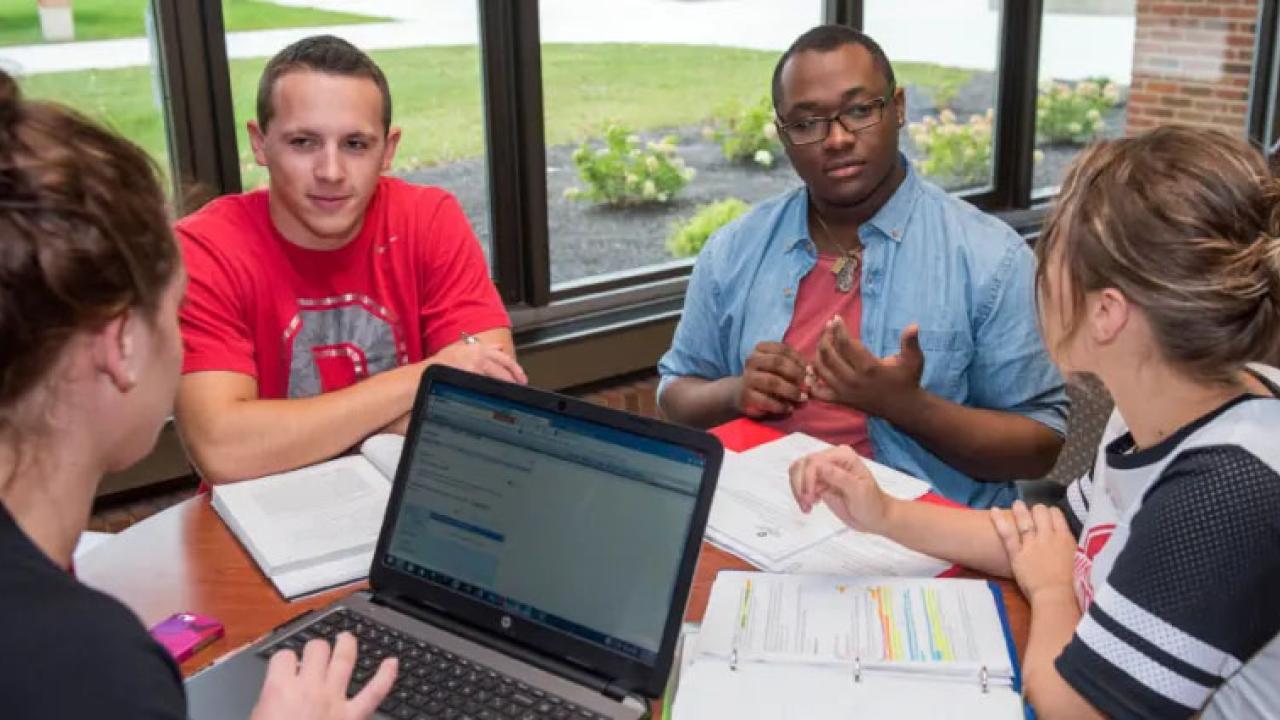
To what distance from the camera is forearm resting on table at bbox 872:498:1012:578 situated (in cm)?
142

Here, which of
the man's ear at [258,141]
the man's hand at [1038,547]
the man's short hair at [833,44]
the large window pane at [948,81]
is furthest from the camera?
the large window pane at [948,81]

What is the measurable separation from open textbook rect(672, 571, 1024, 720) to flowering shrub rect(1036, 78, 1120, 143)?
11.6ft

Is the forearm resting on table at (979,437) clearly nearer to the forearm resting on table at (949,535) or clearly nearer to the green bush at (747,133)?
the forearm resting on table at (949,535)

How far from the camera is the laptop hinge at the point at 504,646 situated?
1.15m

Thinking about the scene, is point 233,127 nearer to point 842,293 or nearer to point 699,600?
point 842,293

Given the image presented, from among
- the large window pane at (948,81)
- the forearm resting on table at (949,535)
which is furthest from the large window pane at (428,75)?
the forearm resting on table at (949,535)

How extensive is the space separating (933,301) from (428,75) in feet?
5.25

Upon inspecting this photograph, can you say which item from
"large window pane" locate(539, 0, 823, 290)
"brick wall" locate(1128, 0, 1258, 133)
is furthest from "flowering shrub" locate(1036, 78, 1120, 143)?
"large window pane" locate(539, 0, 823, 290)

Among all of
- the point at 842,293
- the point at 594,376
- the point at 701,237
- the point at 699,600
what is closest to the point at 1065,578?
the point at 699,600

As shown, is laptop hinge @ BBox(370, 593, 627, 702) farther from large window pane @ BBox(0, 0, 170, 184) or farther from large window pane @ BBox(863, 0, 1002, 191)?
large window pane @ BBox(863, 0, 1002, 191)

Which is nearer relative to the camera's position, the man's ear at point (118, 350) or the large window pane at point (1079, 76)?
the man's ear at point (118, 350)

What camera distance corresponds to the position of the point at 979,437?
1887 millimetres

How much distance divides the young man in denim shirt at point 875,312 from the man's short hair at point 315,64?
0.74 m

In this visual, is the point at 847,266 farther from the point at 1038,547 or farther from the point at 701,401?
the point at 1038,547
